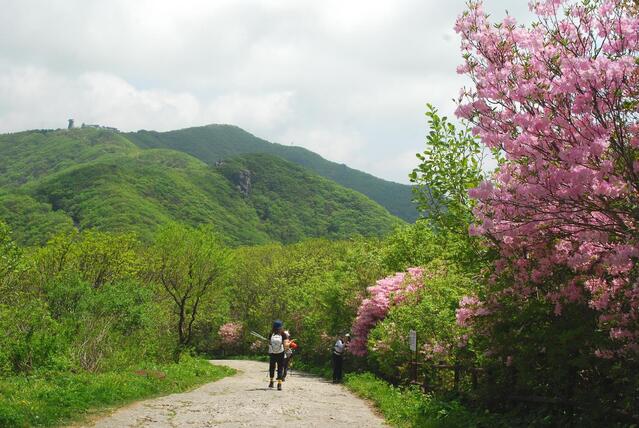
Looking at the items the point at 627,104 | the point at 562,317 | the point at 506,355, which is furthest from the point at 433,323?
the point at 627,104

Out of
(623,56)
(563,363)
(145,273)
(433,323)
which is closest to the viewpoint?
(623,56)

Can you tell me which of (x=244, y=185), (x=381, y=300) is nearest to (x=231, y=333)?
(x=381, y=300)

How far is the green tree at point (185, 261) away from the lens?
3403 cm

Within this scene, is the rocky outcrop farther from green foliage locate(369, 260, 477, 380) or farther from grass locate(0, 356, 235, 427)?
grass locate(0, 356, 235, 427)

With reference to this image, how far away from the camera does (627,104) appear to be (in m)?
6.68

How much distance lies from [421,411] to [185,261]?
80.6 feet

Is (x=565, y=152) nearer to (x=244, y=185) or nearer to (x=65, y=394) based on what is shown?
(x=65, y=394)

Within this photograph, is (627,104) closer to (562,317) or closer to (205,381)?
(562,317)

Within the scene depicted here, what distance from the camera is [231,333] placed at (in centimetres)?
6122

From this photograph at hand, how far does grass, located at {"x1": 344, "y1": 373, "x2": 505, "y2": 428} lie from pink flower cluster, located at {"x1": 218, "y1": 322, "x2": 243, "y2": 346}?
4530 cm

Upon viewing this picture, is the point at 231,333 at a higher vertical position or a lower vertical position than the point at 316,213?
lower

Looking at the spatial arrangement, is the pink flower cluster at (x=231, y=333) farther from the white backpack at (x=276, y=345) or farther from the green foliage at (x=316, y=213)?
the green foliage at (x=316, y=213)

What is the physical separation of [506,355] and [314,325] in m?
26.8

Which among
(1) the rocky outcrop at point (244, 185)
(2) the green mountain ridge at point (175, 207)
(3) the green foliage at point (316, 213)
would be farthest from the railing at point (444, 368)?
(1) the rocky outcrop at point (244, 185)
